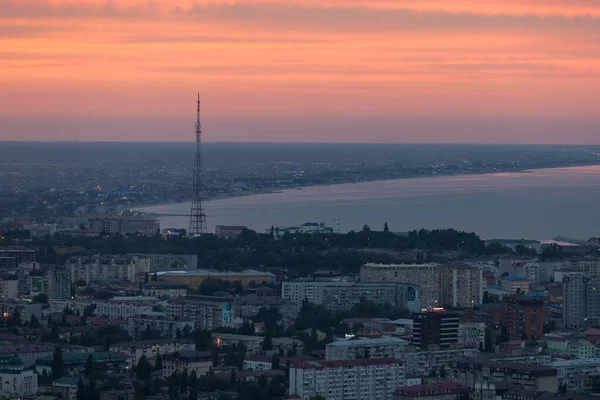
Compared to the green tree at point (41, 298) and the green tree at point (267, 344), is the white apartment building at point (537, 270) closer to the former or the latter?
the green tree at point (41, 298)

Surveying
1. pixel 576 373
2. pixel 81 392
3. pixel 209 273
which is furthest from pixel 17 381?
pixel 209 273

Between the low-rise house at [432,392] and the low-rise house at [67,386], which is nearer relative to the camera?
the low-rise house at [432,392]

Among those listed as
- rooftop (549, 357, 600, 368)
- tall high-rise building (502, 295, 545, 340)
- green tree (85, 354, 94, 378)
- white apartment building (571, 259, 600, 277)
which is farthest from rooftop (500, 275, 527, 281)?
green tree (85, 354, 94, 378)

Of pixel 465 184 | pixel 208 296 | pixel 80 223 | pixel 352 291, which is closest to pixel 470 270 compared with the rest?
pixel 352 291

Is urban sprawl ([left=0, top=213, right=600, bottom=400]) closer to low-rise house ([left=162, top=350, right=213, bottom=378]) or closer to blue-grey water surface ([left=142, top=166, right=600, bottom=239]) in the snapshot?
low-rise house ([left=162, top=350, right=213, bottom=378])

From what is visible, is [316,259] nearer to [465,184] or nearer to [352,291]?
[352,291]

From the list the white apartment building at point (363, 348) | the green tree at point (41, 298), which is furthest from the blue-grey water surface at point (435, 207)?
→ the white apartment building at point (363, 348)
